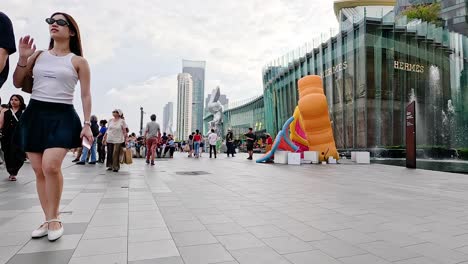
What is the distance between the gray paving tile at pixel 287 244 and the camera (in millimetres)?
2562

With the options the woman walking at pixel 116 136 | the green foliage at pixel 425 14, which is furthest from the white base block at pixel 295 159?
the green foliage at pixel 425 14

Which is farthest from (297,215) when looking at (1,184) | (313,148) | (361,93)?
(361,93)

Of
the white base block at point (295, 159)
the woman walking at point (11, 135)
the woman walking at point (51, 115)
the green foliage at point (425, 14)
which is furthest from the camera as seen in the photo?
the green foliage at point (425, 14)

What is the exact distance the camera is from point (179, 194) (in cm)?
527

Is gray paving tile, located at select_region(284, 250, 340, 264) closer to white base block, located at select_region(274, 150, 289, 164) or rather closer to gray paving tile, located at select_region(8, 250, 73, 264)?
gray paving tile, located at select_region(8, 250, 73, 264)

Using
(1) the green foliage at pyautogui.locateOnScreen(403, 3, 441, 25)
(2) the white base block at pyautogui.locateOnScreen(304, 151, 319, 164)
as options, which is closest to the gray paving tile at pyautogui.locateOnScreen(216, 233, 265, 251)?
(2) the white base block at pyautogui.locateOnScreen(304, 151, 319, 164)

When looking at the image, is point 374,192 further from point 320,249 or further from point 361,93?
point 361,93

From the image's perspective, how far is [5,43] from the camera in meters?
2.42

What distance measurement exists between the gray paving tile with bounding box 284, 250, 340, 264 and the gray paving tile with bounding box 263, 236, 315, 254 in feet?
0.26

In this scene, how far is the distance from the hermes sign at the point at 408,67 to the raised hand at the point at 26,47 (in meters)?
31.8

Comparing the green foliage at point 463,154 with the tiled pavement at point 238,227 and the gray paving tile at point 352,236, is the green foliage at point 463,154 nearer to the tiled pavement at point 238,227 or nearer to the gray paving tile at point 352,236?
the tiled pavement at point 238,227

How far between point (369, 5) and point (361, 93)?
29598 millimetres

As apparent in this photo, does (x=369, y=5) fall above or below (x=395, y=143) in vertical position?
above

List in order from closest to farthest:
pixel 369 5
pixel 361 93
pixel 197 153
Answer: pixel 197 153, pixel 361 93, pixel 369 5
